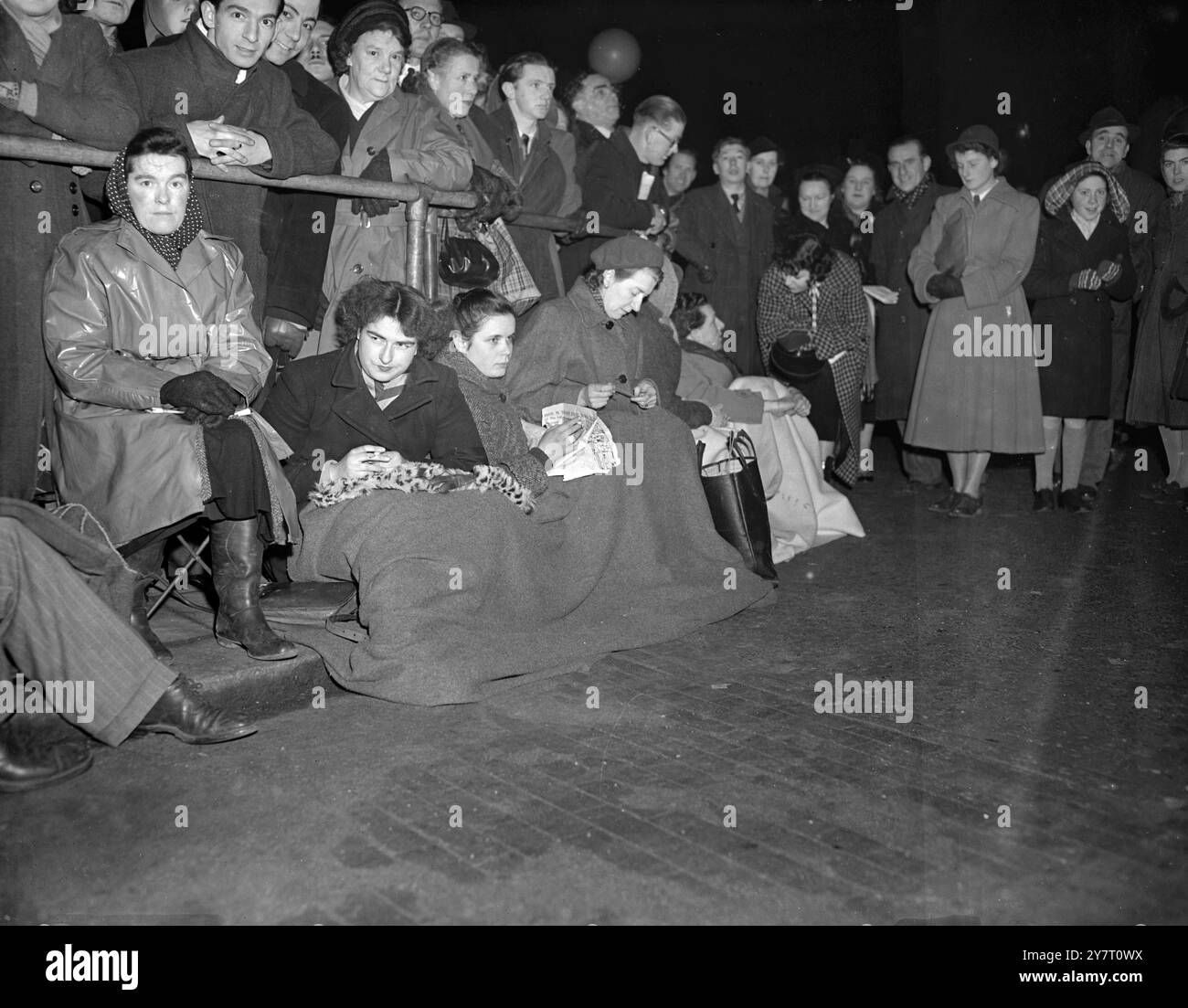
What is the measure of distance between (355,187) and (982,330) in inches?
188

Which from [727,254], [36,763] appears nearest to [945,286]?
[727,254]

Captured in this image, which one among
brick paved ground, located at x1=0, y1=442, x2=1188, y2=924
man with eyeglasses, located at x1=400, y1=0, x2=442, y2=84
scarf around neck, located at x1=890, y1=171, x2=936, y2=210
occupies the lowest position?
brick paved ground, located at x1=0, y1=442, x2=1188, y2=924

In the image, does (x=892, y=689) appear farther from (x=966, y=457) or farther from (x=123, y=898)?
(x=966, y=457)

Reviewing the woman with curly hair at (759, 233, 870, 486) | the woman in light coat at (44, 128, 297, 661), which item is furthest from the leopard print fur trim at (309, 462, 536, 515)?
the woman with curly hair at (759, 233, 870, 486)

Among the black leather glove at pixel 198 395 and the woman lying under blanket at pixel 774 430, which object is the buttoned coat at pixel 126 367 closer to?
the black leather glove at pixel 198 395

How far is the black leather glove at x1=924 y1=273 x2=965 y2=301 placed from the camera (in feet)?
26.1

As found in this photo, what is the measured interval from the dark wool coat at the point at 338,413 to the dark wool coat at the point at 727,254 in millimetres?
4229

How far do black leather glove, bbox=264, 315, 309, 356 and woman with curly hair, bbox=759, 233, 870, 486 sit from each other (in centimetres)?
380

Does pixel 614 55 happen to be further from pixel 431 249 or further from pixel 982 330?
pixel 431 249

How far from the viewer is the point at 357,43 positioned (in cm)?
539

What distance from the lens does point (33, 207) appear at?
14.0 feet

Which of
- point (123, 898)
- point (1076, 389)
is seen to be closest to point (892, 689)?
point (123, 898)

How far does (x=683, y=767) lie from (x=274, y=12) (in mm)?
3532

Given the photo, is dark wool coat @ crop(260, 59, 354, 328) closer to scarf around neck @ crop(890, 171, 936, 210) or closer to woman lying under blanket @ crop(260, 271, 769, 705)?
woman lying under blanket @ crop(260, 271, 769, 705)
